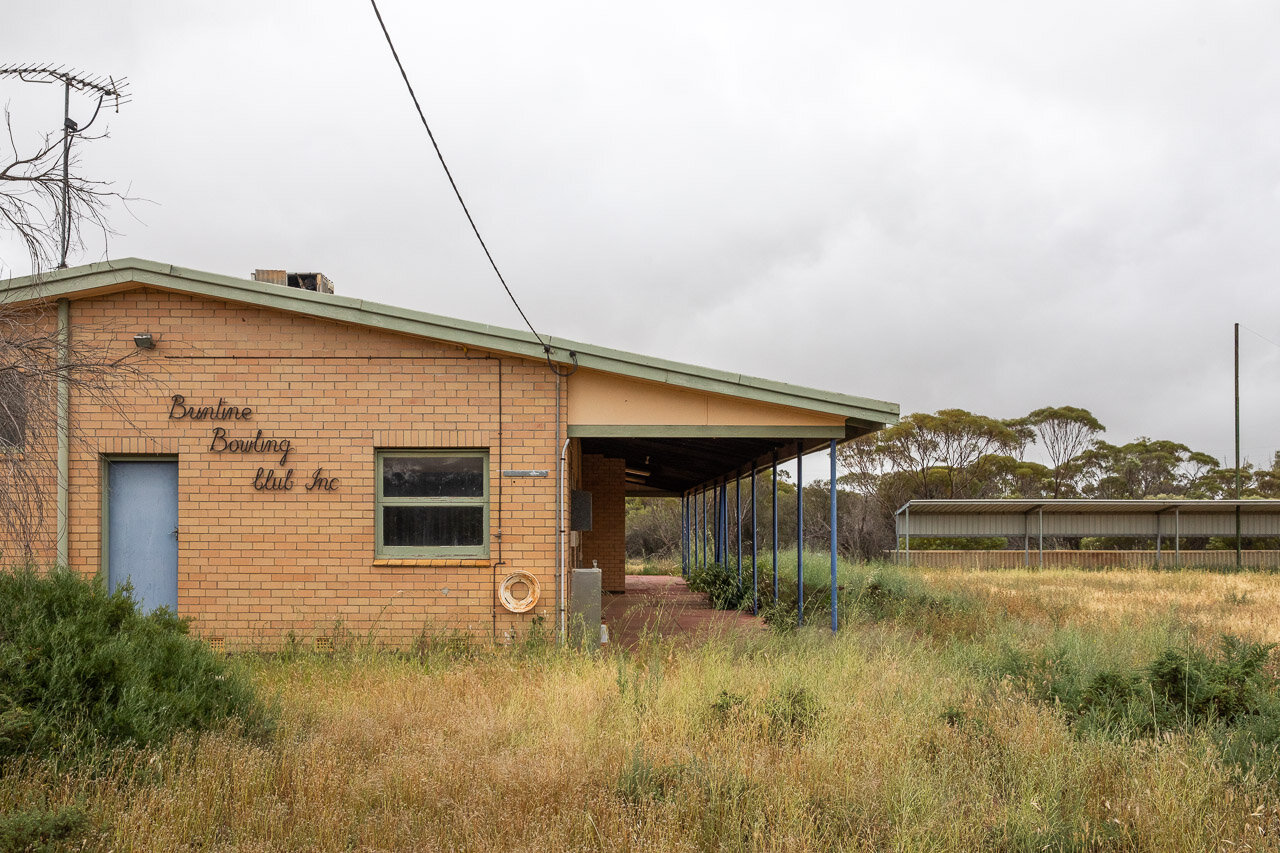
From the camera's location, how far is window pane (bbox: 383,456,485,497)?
10969mm

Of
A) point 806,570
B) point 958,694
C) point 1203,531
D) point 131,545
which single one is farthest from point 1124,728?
point 1203,531

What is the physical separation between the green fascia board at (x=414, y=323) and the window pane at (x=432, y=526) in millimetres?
1798

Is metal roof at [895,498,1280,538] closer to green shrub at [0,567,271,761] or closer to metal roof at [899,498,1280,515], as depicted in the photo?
metal roof at [899,498,1280,515]

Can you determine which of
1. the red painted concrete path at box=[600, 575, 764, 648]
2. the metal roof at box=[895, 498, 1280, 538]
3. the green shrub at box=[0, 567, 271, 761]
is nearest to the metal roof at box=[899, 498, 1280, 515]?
the metal roof at box=[895, 498, 1280, 538]

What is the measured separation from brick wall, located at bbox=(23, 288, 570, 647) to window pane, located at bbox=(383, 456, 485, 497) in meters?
0.21

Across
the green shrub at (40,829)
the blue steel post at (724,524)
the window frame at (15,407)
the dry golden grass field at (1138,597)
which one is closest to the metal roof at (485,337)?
the window frame at (15,407)

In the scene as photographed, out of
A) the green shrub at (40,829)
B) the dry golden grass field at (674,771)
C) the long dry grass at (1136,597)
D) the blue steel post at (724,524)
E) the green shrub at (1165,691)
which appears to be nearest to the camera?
the green shrub at (40,829)

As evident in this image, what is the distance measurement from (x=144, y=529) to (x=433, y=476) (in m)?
3.15

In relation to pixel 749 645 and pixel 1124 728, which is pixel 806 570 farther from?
pixel 1124 728

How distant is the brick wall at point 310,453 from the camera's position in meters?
10.8

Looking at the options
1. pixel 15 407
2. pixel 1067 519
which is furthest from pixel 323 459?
pixel 1067 519

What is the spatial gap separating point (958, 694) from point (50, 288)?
9.50 meters

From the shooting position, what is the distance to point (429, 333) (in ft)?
34.9

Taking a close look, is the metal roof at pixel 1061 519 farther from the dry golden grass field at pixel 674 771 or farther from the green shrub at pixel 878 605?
the dry golden grass field at pixel 674 771
